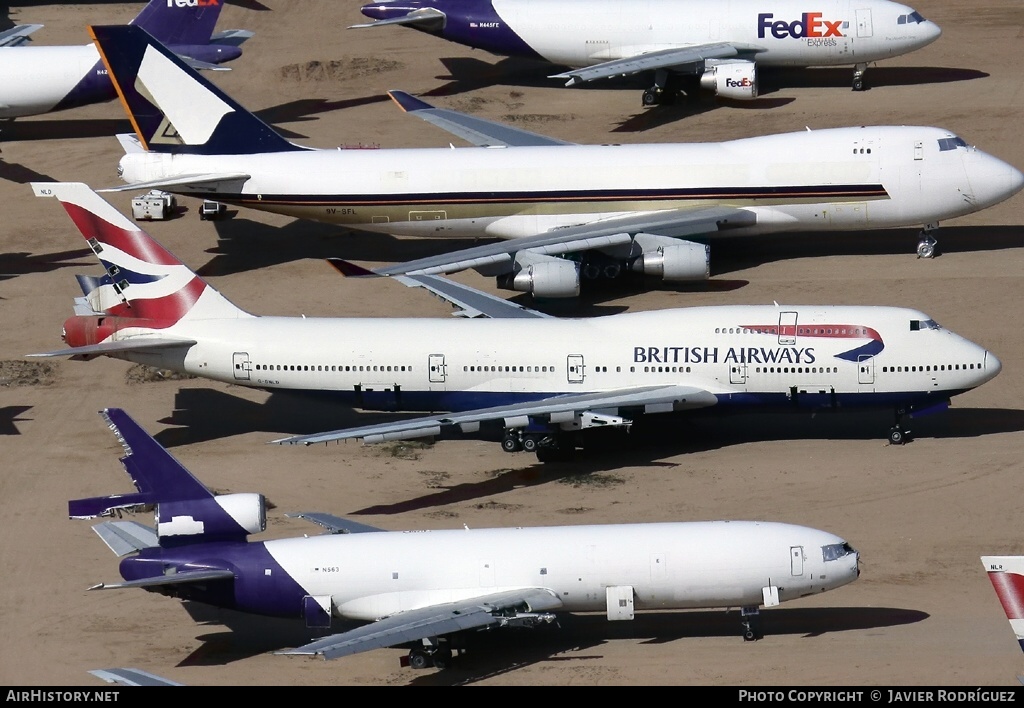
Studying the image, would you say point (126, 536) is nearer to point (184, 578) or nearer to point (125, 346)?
point (184, 578)

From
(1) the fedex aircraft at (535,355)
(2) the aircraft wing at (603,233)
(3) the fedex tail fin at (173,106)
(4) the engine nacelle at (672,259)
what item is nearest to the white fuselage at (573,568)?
(1) the fedex aircraft at (535,355)

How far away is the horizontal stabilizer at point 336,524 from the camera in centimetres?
4628

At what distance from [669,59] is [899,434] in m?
28.9

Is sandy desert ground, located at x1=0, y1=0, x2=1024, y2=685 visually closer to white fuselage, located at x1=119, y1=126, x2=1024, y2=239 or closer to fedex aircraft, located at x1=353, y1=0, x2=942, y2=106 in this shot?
fedex aircraft, located at x1=353, y1=0, x2=942, y2=106

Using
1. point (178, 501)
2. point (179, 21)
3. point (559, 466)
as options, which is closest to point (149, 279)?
point (178, 501)

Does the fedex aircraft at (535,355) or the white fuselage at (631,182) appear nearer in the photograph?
the fedex aircraft at (535,355)

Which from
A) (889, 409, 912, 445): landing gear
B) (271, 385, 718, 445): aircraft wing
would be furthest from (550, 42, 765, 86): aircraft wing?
(889, 409, 912, 445): landing gear

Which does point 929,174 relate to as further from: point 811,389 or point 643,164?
point 811,389

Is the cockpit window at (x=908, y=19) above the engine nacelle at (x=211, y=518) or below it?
above

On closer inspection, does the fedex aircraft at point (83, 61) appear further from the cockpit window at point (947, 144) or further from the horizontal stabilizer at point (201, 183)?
the cockpit window at point (947, 144)

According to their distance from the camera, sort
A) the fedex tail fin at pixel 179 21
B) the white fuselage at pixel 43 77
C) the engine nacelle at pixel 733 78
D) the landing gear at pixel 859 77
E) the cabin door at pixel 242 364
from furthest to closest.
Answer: the landing gear at pixel 859 77 → the fedex tail fin at pixel 179 21 → the engine nacelle at pixel 733 78 → the white fuselage at pixel 43 77 → the cabin door at pixel 242 364

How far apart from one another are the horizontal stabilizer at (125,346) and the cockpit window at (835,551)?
71.1 ft

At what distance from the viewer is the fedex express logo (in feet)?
260

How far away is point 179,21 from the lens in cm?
8025
